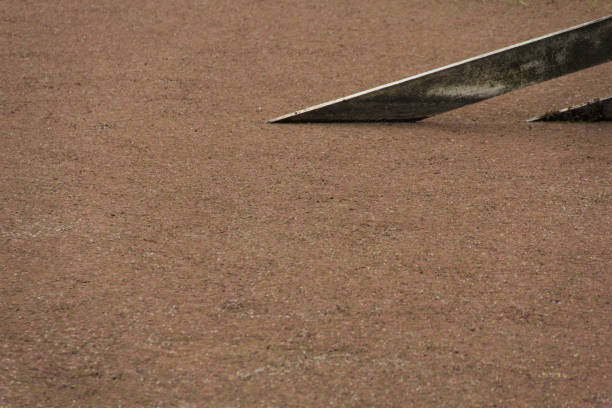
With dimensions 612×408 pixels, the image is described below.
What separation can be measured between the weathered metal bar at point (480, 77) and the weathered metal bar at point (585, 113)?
24 centimetres

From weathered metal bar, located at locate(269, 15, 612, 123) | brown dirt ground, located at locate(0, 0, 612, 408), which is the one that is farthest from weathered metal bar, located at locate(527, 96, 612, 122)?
weathered metal bar, located at locate(269, 15, 612, 123)

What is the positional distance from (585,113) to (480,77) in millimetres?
727

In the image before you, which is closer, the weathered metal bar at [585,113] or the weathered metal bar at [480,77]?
the weathered metal bar at [480,77]

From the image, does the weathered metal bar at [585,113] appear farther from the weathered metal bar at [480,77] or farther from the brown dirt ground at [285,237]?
the weathered metal bar at [480,77]

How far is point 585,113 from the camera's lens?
12.7ft

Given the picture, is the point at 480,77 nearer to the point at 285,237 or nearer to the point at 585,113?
the point at 585,113

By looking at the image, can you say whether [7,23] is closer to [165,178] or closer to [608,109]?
[165,178]

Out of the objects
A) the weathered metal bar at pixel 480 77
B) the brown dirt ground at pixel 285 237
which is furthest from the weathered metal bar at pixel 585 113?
the weathered metal bar at pixel 480 77

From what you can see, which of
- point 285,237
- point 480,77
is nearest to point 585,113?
point 480,77

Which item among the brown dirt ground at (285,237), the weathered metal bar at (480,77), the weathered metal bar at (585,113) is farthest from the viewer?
the weathered metal bar at (585,113)

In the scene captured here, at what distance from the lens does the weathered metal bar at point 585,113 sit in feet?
12.6

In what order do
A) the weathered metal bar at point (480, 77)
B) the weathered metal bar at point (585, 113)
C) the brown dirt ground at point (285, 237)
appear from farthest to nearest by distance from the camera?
the weathered metal bar at point (585, 113) → the weathered metal bar at point (480, 77) → the brown dirt ground at point (285, 237)

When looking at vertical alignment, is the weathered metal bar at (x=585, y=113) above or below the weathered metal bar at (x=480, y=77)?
below

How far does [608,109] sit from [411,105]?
1232 mm
